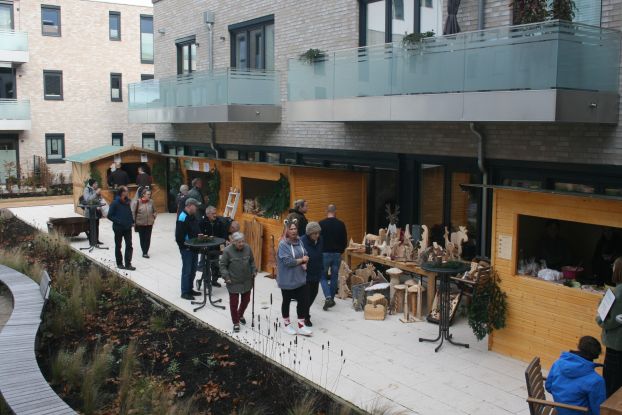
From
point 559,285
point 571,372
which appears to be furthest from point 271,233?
point 571,372

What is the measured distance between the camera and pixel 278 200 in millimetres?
14328

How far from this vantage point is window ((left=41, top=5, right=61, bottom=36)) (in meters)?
35.0

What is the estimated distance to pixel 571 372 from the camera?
5930 millimetres

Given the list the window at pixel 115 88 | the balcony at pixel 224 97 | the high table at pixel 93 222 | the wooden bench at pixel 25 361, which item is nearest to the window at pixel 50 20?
the window at pixel 115 88

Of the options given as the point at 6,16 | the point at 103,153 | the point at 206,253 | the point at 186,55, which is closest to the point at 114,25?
the point at 6,16

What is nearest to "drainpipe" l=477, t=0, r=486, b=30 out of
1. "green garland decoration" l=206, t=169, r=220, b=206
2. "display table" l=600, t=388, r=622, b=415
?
"display table" l=600, t=388, r=622, b=415

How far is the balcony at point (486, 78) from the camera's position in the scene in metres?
9.73

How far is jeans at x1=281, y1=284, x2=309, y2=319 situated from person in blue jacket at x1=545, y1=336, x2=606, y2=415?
496cm

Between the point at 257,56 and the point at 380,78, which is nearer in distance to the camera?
the point at 380,78

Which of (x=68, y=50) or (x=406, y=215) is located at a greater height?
(x=68, y=50)

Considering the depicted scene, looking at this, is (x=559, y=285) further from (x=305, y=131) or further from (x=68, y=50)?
(x=68, y=50)

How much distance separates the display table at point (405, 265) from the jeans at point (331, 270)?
33.3 inches

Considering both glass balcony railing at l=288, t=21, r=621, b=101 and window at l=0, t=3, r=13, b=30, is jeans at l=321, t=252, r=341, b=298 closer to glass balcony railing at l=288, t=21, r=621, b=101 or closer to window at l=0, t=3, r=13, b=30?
glass balcony railing at l=288, t=21, r=621, b=101

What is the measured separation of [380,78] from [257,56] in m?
7.28
